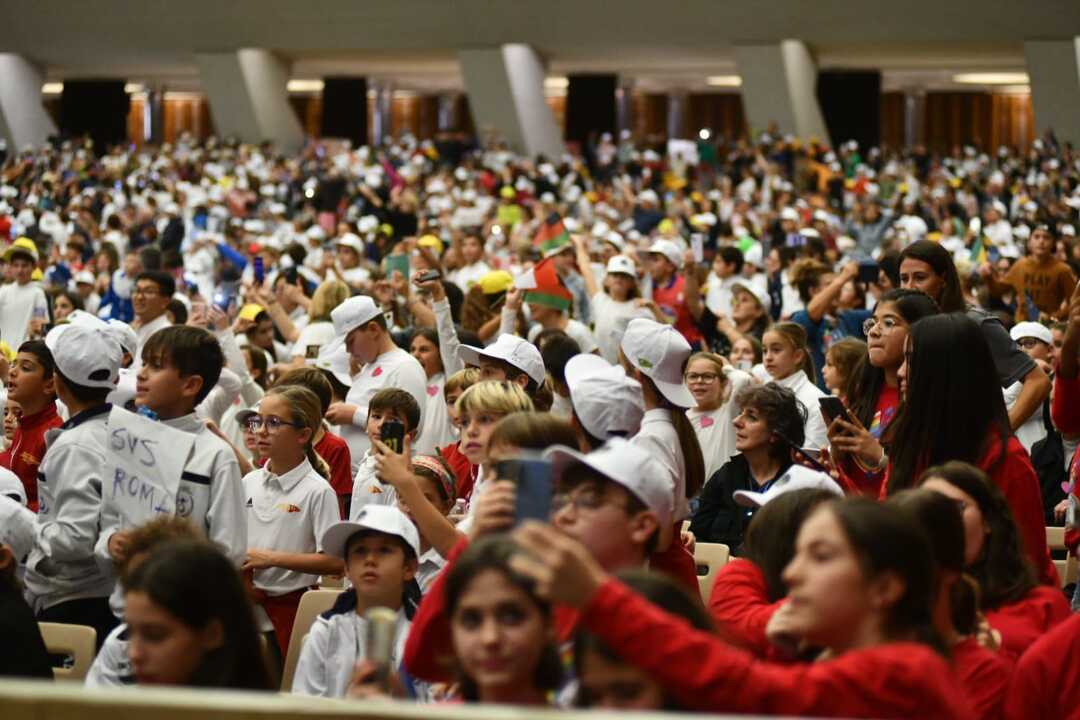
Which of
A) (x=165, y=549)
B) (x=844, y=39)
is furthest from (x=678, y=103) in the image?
(x=165, y=549)

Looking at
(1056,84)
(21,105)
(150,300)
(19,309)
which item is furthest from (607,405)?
(21,105)

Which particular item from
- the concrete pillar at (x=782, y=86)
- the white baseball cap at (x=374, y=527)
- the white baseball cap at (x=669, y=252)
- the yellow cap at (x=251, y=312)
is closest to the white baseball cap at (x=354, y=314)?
the yellow cap at (x=251, y=312)

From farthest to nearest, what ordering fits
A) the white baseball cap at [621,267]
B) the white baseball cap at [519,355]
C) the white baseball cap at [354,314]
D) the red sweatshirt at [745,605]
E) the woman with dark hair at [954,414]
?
1. the white baseball cap at [621,267]
2. the white baseball cap at [354,314]
3. the white baseball cap at [519,355]
4. the woman with dark hair at [954,414]
5. the red sweatshirt at [745,605]

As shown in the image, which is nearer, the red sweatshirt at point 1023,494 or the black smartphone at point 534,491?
the black smartphone at point 534,491

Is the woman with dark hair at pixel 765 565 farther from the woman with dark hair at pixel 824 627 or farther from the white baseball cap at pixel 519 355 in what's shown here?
the white baseball cap at pixel 519 355

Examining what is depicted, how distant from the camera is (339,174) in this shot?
1131 inches

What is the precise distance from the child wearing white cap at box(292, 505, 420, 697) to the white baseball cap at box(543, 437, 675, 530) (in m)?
1.37

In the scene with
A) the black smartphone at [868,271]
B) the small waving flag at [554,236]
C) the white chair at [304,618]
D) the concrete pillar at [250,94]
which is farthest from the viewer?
the concrete pillar at [250,94]

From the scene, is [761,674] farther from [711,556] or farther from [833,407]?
[711,556]

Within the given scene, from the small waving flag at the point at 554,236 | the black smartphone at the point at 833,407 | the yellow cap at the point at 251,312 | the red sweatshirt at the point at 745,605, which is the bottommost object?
the yellow cap at the point at 251,312

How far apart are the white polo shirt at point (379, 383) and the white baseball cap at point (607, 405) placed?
10.9ft

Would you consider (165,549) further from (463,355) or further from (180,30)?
(180,30)

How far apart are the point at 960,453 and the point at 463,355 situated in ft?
10.3

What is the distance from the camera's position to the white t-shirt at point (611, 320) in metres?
10.1
